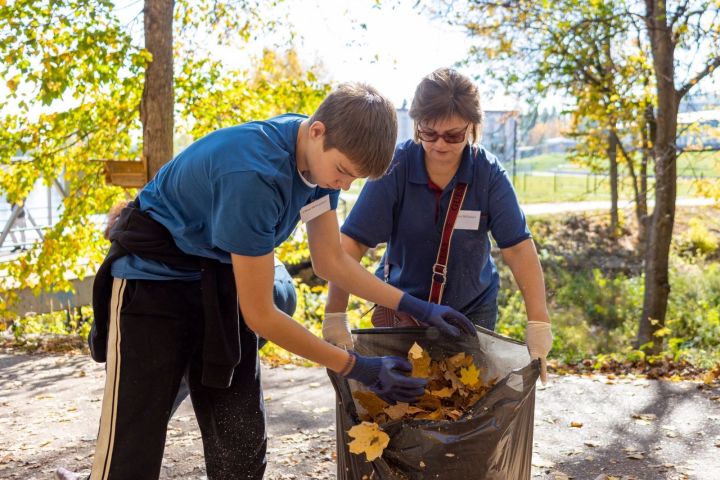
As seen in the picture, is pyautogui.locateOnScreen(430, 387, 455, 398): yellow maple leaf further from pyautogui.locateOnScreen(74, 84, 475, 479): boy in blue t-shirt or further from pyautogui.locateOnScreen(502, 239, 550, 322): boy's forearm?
pyautogui.locateOnScreen(502, 239, 550, 322): boy's forearm

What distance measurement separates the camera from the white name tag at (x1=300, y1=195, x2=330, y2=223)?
6.70 feet

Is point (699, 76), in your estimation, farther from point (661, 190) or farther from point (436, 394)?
point (436, 394)

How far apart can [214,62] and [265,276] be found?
223 inches

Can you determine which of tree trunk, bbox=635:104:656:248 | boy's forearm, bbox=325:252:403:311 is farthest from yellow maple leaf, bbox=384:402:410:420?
tree trunk, bbox=635:104:656:248

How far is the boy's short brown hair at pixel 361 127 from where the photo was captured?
168 cm

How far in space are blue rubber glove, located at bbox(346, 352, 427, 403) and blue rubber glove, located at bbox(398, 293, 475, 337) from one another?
245 millimetres

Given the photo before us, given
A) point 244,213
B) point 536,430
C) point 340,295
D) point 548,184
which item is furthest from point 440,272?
point 548,184

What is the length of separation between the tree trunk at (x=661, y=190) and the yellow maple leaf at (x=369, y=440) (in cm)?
566

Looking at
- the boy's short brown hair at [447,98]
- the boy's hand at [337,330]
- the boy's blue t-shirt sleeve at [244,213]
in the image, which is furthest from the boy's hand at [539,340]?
the boy's blue t-shirt sleeve at [244,213]

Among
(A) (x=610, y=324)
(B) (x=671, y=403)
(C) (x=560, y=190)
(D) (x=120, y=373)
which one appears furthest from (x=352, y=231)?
(C) (x=560, y=190)

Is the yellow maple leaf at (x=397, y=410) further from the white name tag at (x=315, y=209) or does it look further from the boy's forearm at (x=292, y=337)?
the white name tag at (x=315, y=209)

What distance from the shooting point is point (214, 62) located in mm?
7066

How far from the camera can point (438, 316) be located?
7.45 ft

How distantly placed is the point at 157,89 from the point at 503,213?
4.51 metres
